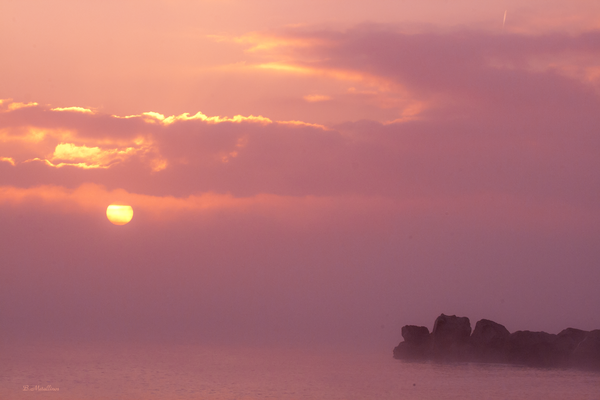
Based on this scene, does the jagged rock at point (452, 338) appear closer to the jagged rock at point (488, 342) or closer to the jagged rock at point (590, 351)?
the jagged rock at point (488, 342)

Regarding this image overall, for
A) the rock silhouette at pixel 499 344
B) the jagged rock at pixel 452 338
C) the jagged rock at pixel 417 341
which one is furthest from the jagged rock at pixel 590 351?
the jagged rock at pixel 417 341

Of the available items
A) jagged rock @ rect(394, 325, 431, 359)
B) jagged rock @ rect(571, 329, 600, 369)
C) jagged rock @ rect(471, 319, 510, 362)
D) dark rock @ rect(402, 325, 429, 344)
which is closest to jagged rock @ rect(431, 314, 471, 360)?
jagged rock @ rect(471, 319, 510, 362)

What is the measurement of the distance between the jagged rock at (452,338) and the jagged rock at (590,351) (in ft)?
74.7

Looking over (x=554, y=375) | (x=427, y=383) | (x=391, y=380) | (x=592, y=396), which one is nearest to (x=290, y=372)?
(x=391, y=380)

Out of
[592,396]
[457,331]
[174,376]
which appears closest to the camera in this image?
[592,396]

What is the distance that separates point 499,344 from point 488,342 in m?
2.49

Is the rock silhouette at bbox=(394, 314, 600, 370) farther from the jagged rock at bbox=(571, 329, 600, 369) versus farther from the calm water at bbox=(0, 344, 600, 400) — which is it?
the calm water at bbox=(0, 344, 600, 400)

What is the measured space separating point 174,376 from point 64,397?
117ft

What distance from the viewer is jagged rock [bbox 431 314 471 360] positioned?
14375 centimetres

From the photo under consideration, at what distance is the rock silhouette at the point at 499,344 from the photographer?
142 metres

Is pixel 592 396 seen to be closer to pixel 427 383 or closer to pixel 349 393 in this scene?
pixel 427 383

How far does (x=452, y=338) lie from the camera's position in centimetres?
14412

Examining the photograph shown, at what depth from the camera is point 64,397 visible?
80125 mm

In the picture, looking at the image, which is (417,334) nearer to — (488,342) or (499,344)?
(488,342)
